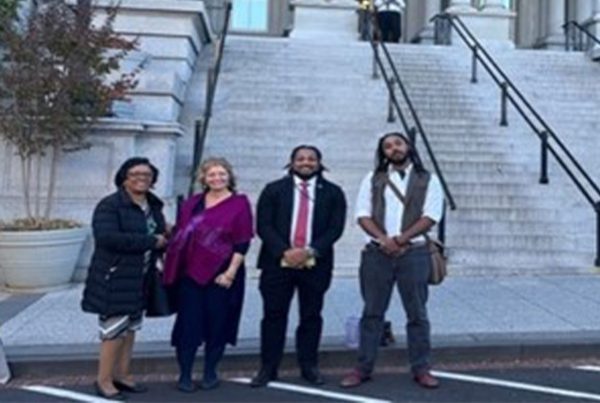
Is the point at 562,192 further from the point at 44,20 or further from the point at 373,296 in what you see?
the point at 44,20

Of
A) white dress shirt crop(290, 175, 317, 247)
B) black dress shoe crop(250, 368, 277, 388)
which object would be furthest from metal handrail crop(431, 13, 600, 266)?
black dress shoe crop(250, 368, 277, 388)

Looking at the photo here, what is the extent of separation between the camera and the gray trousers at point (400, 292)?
16.9 feet

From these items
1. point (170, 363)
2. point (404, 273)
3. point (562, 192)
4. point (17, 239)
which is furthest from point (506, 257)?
point (17, 239)

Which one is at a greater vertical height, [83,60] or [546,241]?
[83,60]

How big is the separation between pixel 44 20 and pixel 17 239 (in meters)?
2.72

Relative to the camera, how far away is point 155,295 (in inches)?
197

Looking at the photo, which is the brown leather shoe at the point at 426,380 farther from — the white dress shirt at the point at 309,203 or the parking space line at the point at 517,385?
the white dress shirt at the point at 309,203

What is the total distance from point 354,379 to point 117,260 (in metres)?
1.93

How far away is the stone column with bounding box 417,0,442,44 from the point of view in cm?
2088

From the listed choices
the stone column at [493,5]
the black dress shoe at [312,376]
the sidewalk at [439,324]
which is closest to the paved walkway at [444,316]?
the sidewalk at [439,324]

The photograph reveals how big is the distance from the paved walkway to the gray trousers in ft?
2.56

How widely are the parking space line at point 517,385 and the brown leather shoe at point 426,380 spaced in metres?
0.33

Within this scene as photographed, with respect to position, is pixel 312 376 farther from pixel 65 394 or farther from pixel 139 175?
pixel 139 175

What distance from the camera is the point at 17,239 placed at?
7941 mm
